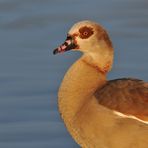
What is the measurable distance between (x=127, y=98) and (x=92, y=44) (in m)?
0.72

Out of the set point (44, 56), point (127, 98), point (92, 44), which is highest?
point (92, 44)

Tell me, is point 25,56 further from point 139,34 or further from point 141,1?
point 141,1

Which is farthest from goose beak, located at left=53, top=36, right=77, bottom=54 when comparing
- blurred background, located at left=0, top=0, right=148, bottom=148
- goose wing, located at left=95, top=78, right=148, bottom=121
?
blurred background, located at left=0, top=0, right=148, bottom=148

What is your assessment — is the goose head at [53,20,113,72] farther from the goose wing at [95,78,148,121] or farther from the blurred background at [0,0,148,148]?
the blurred background at [0,0,148,148]

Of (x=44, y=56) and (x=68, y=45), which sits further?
(x=44, y=56)

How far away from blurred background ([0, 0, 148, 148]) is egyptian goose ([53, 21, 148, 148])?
0.93 meters

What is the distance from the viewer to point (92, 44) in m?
9.80

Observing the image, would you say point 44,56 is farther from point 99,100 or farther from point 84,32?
point 99,100

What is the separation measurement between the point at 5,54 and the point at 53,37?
770 millimetres

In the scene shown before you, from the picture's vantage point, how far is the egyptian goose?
9.27m

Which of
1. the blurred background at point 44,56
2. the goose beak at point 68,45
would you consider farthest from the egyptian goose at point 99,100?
the blurred background at point 44,56

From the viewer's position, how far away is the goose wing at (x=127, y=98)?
9.32 meters

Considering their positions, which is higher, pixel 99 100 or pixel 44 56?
pixel 99 100

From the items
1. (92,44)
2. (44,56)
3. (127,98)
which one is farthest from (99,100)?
(44,56)
